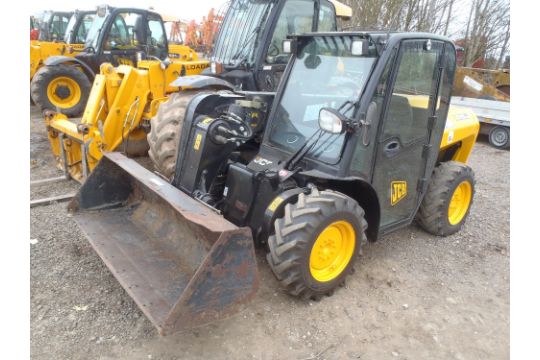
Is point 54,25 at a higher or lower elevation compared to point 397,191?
higher

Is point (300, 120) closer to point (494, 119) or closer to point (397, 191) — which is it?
point (397, 191)

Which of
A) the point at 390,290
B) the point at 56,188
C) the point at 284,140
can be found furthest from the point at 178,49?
the point at 390,290

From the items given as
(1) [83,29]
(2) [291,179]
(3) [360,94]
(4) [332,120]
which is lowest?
(2) [291,179]

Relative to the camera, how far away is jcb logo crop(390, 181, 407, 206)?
11.4 feet

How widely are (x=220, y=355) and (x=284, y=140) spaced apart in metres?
1.73

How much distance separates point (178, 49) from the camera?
10438mm

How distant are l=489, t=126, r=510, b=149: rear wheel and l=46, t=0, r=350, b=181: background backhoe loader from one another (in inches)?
198

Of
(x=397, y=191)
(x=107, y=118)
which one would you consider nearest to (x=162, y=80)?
(x=107, y=118)

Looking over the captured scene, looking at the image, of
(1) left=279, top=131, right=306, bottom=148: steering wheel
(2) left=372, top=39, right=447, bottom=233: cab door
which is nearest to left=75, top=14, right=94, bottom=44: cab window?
(1) left=279, top=131, right=306, bottom=148: steering wheel

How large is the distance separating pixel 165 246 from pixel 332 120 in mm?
1528

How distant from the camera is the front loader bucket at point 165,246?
2242 mm

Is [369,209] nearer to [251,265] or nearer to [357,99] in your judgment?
[357,99]

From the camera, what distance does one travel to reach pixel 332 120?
283 cm

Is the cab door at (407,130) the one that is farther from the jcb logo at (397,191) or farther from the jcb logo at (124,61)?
the jcb logo at (124,61)
